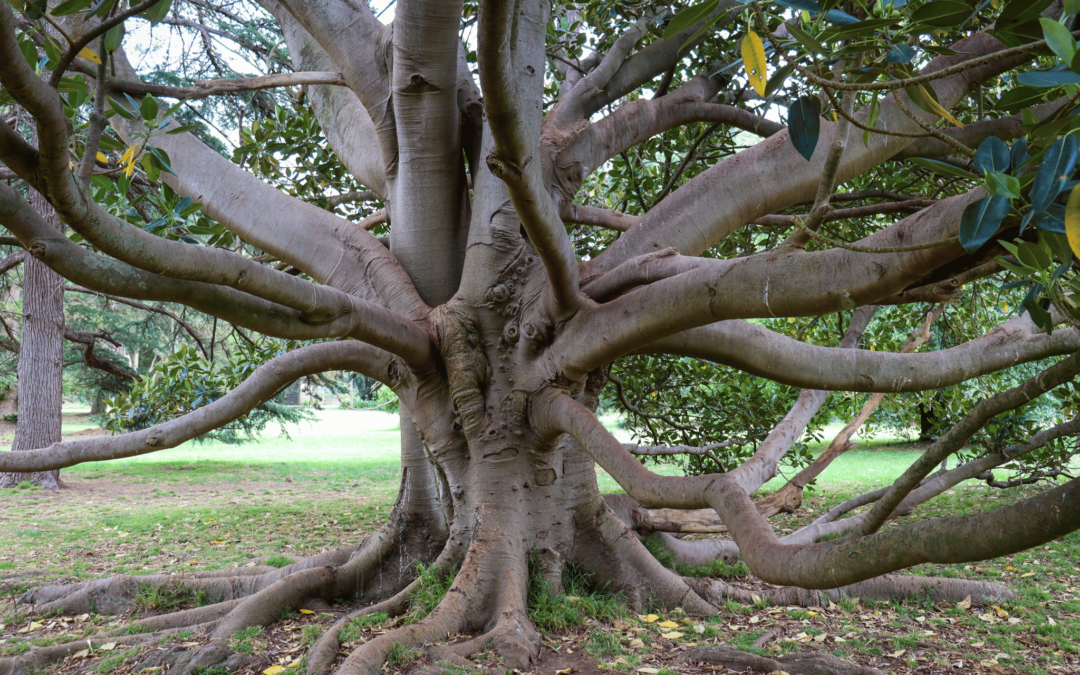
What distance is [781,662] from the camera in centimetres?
306

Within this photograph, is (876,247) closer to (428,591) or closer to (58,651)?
(428,591)

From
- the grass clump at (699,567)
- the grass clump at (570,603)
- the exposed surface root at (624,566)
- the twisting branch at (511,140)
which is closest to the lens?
the twisting branch at (511,140)

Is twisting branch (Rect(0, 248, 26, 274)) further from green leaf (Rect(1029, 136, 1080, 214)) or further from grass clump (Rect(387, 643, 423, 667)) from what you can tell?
green leaf (Rect(1029, 136, 1080, 214))

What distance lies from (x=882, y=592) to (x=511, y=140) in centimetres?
402

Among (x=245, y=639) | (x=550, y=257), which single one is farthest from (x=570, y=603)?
(x=550, y=257)

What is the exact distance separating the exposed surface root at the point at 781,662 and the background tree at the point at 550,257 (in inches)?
29.4

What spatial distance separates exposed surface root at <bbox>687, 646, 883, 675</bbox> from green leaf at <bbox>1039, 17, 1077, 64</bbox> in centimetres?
275

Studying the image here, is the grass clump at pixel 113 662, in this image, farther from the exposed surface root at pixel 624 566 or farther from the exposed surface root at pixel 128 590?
the exposed surface root at pixel 624 566

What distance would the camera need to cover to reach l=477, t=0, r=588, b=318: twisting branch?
5.84ft

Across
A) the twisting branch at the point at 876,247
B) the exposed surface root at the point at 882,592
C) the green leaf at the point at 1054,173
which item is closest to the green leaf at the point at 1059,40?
the green leaf at the point at 1054,173

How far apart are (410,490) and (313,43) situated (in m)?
3.41

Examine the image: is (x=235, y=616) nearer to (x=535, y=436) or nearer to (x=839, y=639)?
(x=535, y=436)

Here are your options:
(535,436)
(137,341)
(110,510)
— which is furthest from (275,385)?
(137,341)

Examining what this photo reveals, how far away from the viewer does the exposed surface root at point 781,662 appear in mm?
2971
